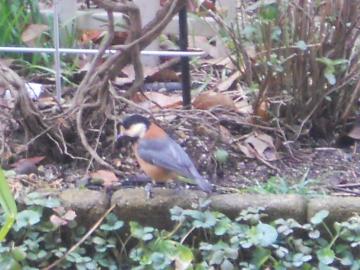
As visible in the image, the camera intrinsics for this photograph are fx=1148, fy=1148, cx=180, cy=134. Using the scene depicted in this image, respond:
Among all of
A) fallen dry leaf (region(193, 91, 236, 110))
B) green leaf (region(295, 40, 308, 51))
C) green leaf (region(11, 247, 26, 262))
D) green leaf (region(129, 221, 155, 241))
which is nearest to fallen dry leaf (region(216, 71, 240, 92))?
fallen dry leaf (region(193, 91, 236, 110))

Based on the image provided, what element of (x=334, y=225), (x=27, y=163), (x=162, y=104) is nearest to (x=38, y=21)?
(x=162, y=104)

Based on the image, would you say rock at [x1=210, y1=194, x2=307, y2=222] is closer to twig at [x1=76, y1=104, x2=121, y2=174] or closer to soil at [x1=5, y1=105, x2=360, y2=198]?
soil at [x1=5, y1=105, x2=360, y2=198]

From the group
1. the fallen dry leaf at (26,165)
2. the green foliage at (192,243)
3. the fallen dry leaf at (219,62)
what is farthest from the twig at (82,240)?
the fallen dry leaf at (219,62)

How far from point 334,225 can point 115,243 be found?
2.83ft

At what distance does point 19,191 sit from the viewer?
4570 millimetres

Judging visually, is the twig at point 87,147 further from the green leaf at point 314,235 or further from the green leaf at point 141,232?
the green leaf at point 314,235

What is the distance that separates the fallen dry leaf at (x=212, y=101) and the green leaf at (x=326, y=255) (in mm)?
1242

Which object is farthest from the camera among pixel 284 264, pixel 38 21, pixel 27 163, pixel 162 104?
pixel 38 21

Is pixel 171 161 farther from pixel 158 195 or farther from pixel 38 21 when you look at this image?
pixel 38 21

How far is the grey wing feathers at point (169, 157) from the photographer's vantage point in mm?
4492

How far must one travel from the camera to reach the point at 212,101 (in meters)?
5.45

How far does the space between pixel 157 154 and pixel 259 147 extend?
2.53ft

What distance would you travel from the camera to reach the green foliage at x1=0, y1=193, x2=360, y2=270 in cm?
437

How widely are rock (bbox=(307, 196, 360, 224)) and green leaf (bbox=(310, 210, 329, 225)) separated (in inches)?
2.1
